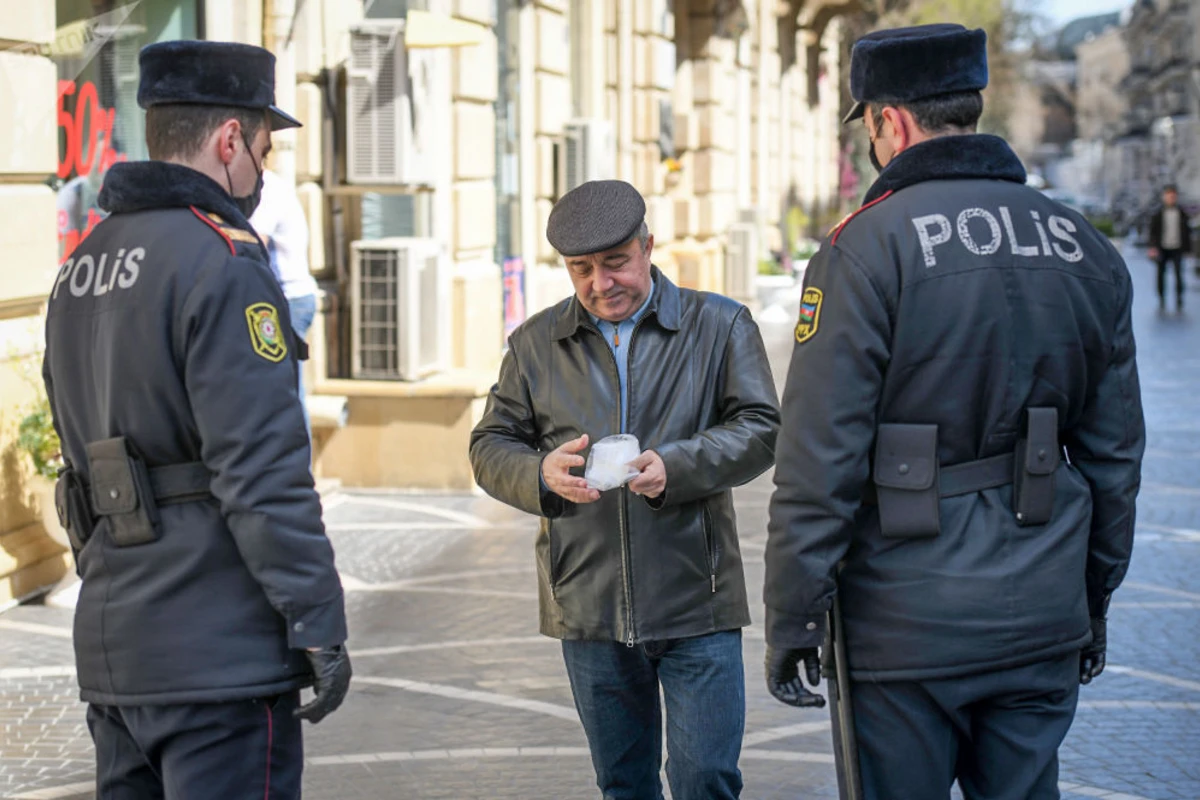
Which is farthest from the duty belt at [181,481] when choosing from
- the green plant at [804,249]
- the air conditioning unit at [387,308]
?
the green plant at [804,249]

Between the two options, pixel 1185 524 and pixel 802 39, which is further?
pixel 802 39

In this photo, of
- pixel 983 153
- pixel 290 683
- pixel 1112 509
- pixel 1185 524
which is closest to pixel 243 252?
pixel 290 683

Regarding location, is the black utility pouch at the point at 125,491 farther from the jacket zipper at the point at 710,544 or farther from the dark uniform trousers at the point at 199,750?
the jacket zipper at the point at 710,544

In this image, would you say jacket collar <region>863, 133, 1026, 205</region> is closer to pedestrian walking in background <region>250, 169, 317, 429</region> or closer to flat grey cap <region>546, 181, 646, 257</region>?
flat grey cap <region>546, 181, 646, 257</region>

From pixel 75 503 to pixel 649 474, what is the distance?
46.8 inches

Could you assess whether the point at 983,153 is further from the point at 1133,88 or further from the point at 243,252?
the point at 1133,88

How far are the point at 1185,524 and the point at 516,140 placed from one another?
7306 mm

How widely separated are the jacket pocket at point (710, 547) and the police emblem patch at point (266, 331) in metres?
1.14

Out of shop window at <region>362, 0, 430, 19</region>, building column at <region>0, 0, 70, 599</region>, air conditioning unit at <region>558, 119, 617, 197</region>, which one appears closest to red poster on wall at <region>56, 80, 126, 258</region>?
building column at <region>0, 0, 70, 599</region>

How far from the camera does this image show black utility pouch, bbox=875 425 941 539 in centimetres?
359

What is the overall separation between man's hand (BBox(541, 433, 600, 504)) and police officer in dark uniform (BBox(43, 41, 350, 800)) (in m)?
0.61

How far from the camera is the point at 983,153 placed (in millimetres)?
3725

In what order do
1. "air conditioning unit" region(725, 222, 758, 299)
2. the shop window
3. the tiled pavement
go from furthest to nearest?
"air conditioning unit" region(725, 222, 758, 299), the shop window, the tiled pavement

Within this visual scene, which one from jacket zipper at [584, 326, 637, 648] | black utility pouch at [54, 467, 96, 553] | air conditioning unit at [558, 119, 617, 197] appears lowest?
jacket zipper at [584, 326, 637, 648]
